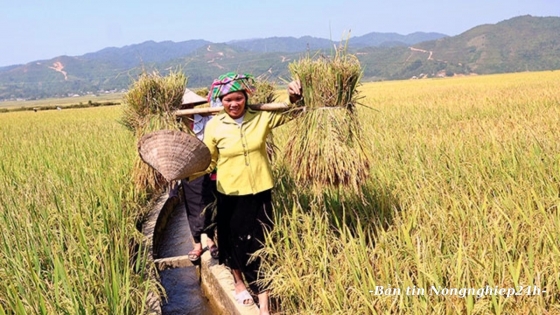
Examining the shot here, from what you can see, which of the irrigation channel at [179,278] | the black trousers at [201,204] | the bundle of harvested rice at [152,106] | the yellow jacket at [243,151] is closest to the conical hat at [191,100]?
the bundle of harvested rice at [152,106]

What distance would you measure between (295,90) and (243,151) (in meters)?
0.49

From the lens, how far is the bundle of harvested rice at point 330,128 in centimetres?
251

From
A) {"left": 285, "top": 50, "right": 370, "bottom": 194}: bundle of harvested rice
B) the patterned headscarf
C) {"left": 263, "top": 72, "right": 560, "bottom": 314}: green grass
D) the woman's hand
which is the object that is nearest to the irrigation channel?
{"left": 263, "top": 72, "right": 560, "bottom": 314}: green grass

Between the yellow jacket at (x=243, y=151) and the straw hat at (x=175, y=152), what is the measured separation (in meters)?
0.12

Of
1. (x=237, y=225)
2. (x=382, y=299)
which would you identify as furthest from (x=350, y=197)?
(x=382, y=299)

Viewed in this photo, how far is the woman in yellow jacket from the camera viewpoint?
262 cm

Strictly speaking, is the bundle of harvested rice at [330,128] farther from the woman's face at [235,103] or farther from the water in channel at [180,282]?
the water in channel at [180,282]

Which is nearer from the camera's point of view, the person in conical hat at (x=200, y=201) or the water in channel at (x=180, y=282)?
the water in channel at (x=180, y=282)

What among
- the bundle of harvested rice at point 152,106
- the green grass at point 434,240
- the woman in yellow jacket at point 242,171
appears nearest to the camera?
the green grass at point 434,240

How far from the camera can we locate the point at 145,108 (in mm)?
3387

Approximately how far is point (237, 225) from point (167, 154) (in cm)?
61

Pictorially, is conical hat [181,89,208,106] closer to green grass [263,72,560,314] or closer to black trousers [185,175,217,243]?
black trousers [185,175,217,243]

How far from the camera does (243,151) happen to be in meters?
2.62

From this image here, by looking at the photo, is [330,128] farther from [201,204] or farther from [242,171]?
[201,204]
